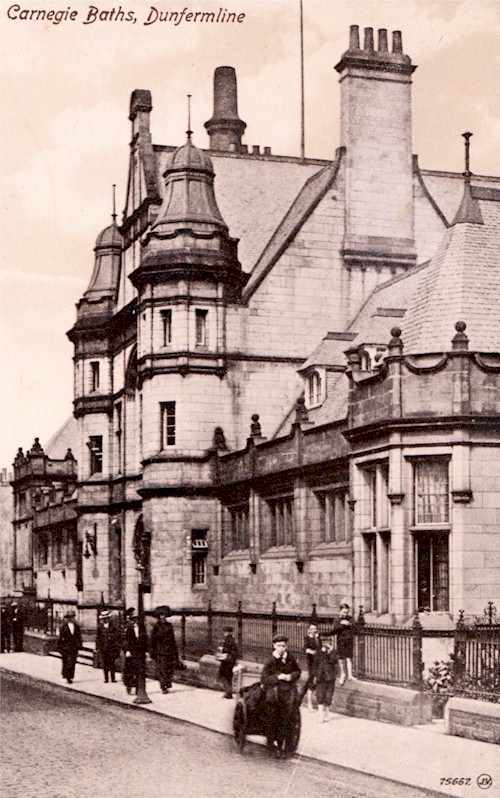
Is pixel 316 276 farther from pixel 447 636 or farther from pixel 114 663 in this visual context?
pixel 447 636

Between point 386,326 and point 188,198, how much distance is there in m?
9.45

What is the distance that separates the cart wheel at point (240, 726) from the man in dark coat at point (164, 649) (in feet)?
35.7

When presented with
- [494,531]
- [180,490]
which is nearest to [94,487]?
[180,490]

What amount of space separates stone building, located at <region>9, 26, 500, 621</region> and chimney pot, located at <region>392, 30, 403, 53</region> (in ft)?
0.16

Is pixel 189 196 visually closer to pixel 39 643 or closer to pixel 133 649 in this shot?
pixel 39 643

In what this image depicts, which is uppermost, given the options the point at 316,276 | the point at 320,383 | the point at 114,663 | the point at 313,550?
the point at 316,276

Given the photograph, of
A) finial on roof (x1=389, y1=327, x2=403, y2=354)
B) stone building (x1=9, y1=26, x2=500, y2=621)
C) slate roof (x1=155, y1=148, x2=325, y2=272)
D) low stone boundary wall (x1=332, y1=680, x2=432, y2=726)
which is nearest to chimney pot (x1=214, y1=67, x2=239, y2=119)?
stone building (x1=9, y1=26, x2=500, y2=621)

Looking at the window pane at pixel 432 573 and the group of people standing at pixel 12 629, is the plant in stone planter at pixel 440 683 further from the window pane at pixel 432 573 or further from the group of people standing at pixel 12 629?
the group of people standing at pixel 12 629

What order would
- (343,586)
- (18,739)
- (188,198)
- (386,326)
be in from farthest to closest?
(188,198) < (386,326) < (343,586) < (18,739)

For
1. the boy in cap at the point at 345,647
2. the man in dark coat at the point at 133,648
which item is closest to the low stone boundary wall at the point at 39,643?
the man in dark coat at the point at 133,648

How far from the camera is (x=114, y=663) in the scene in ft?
114

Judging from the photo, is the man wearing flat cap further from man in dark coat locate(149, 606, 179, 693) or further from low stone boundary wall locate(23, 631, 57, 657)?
low stone boundary wall locate(23, 631, 57, 657)

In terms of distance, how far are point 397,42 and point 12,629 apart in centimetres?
2437

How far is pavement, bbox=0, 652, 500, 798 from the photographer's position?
56.5ft
